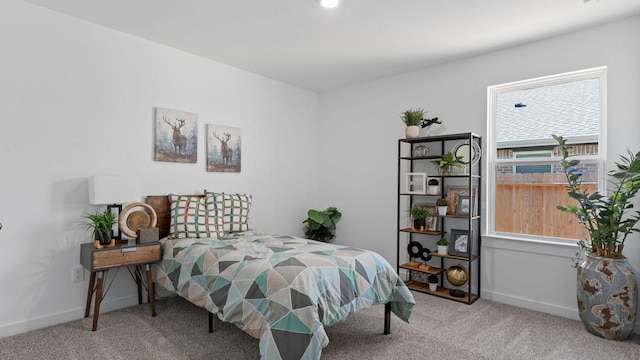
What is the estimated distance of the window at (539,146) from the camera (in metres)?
3.18

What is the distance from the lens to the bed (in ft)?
6.53

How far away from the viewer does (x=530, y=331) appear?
286 centimetres

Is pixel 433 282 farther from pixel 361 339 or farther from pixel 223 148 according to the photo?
pixel 223 148

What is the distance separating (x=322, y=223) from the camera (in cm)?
478

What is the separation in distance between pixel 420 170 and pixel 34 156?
3.82m

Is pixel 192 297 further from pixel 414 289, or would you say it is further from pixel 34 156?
pixel 414 289

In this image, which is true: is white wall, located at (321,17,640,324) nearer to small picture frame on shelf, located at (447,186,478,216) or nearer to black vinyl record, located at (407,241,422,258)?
small picture frame on shelf, located at (447,186,478,216)

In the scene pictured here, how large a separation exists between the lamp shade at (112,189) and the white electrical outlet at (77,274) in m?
0.62

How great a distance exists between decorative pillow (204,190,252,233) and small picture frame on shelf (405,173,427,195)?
1.89 m

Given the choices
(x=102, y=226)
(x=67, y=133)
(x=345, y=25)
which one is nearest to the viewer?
(x=102, y=226)

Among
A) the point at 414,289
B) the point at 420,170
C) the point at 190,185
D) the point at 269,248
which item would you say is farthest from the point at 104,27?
the point at 414,289

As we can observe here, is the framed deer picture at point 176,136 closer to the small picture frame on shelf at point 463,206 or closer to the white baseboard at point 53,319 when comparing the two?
the white baseboard at point 53,319

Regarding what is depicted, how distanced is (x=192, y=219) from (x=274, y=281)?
157cm

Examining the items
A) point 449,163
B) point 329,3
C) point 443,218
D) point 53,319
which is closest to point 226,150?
point 329,3
